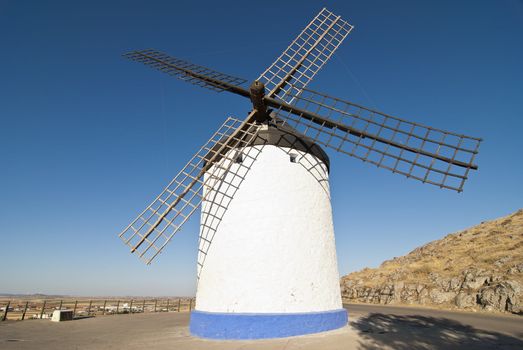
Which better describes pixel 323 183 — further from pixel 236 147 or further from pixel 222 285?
pixel 222 285

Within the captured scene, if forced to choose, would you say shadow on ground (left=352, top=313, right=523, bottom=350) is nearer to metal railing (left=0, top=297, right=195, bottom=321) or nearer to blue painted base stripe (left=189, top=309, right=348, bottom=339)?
blue painted base stripe (left=189, top=309, right=348, bottom=339)

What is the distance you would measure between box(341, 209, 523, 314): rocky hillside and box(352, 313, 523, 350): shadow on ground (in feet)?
29.9

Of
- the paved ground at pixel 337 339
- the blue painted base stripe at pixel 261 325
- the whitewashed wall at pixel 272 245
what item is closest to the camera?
the paved ground at pixel 337 339

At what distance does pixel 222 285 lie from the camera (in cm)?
1114

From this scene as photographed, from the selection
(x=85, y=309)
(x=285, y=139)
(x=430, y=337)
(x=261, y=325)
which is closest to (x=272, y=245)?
(x=261, y=325)

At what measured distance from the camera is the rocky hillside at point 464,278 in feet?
61.8

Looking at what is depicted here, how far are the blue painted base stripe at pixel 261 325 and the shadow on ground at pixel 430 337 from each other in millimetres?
1375

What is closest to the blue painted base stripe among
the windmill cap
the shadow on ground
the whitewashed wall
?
the whitewashed wall

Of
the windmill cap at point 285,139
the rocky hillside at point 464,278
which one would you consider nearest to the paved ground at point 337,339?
the windmill cap at point 285,139

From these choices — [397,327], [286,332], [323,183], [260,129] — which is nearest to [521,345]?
[397,327]

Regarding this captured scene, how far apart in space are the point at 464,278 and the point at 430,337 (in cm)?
1553

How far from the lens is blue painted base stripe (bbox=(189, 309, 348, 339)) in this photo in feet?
33.6

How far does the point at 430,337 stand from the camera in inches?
379

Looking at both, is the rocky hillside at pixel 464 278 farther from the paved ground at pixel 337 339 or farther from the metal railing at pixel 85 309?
the metal railing at pixel 85 309
